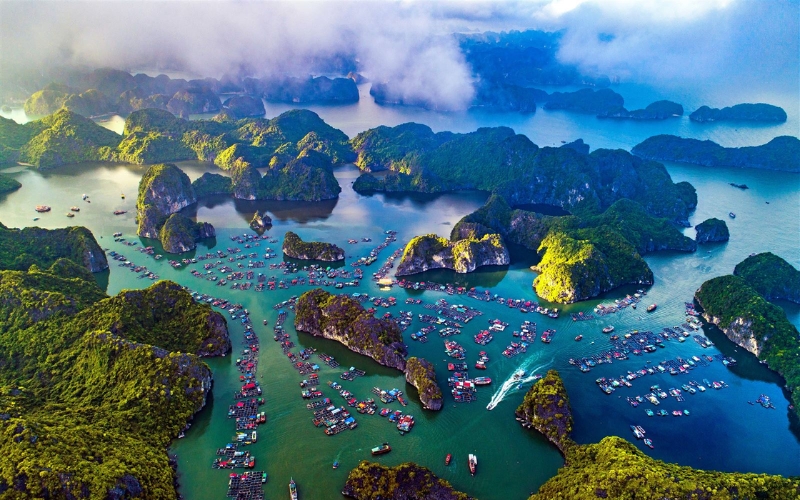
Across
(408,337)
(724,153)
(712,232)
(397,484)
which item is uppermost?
(724,153)

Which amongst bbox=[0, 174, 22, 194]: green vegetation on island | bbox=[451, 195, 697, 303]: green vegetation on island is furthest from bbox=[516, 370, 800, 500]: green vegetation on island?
bbox=[0, 174, 22, 194]: green vegetation on island

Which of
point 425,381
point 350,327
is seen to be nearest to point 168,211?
point 350,327

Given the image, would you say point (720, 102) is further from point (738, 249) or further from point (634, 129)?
point (738, 249)

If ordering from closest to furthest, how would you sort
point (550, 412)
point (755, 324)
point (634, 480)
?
1. point (634, 480)
2. point (550, 412)
3. point (755, 324)

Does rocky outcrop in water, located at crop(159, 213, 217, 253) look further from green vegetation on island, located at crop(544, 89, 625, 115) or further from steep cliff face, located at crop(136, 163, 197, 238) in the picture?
green vegetation on island, located at crop(544, 89, 625, 115)

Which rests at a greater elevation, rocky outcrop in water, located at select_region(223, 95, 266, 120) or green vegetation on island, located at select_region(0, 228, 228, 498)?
rocky outcrop in water, located at select_region(223, 95, 266, 120)

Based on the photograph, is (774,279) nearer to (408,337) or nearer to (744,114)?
(408,337)

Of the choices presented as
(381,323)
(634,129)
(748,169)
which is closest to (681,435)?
(381,323)
